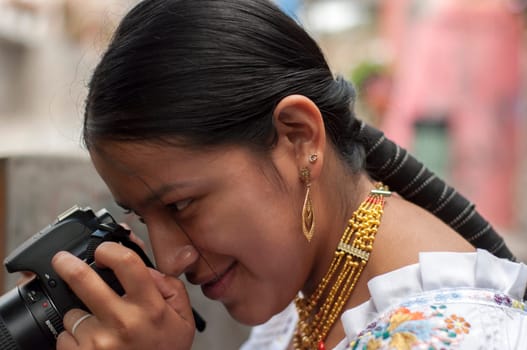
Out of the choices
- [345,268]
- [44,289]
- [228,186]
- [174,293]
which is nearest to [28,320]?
[44,289]

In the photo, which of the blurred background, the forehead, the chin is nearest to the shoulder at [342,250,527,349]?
the chin

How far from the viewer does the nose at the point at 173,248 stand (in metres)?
0.87

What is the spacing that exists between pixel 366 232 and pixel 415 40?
2648 millimetres

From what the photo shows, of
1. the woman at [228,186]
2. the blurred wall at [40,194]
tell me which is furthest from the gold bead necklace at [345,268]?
the blurred wall at [40,194]

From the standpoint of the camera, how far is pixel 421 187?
3.46 ft

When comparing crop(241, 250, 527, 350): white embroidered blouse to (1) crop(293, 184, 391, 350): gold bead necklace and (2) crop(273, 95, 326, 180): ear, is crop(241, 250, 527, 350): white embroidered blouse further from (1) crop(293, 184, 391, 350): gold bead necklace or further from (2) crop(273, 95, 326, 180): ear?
(2) crop(273, 95, 326, 180): ear

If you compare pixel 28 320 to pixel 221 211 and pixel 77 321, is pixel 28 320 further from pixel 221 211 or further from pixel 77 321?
pixel 221 211

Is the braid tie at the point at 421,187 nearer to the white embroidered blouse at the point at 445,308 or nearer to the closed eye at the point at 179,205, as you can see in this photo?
the white embroidered blouse at the point at 445,308

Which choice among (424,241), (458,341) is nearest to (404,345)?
(458,341)

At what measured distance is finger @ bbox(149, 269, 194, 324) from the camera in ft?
2.93

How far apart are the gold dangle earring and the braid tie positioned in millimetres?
170

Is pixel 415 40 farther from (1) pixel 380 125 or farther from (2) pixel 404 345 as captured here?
(2) pixel 404 345

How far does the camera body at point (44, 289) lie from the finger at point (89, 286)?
21mm

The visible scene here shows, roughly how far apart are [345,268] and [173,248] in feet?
0.74
